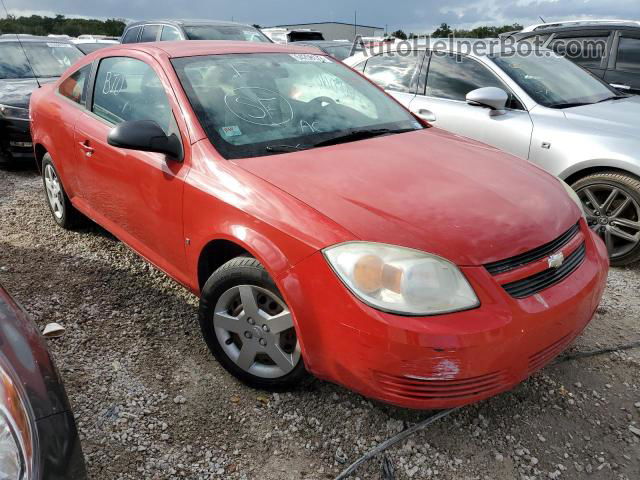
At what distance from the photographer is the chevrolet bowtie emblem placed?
199cm

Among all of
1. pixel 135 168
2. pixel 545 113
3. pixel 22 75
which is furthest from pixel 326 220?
pixel 22 75

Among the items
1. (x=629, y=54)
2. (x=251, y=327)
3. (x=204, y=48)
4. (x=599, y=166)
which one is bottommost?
(x=251, y=327)

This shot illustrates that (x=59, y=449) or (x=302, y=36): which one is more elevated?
(x=302, y=36)

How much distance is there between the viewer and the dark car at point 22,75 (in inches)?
228

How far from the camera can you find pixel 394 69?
5.05 meters

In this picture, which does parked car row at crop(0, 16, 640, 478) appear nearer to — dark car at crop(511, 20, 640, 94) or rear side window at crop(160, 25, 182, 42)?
dark car at crop(511, 20, 640, 94)

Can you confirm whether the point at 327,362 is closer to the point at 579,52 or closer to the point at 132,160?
the point at 132,160

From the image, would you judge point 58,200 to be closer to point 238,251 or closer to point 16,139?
point 16,139

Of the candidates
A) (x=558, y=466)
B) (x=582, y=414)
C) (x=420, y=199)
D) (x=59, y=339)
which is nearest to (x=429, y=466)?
(x=558, y=466)

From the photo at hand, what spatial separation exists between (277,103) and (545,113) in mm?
2406

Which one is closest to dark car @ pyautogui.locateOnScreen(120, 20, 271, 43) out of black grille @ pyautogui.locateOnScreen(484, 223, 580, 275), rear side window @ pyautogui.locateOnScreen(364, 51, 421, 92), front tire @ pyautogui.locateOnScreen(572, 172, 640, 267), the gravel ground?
rear side window @ pyautogui.locateOnScreen(364, 51, 421, 92)

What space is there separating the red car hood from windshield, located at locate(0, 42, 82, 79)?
20.1 ft

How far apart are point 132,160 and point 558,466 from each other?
2.46m

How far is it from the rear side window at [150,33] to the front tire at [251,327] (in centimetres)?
727
